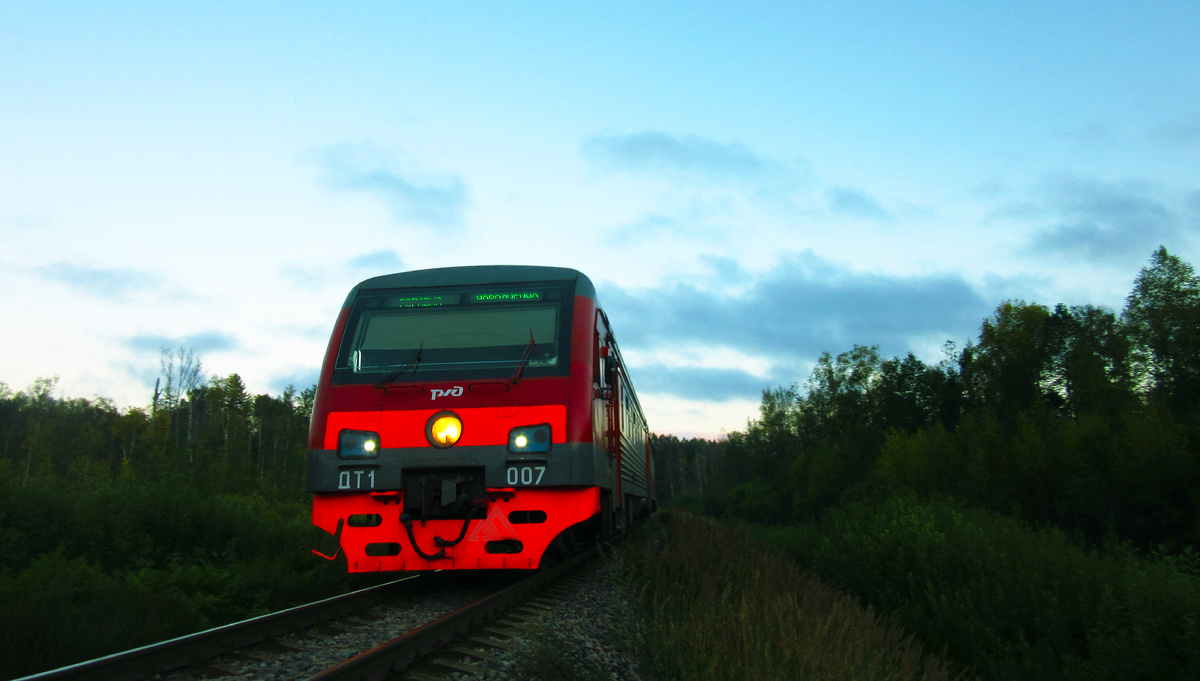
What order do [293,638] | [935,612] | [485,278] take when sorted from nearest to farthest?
[293,638] → [485,278] → [935,612]

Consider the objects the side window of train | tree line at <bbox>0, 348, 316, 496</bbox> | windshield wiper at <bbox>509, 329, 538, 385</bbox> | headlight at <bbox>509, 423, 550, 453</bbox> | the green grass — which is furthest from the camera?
tree line at <bbox>0, 348, 316, 496</bbox>

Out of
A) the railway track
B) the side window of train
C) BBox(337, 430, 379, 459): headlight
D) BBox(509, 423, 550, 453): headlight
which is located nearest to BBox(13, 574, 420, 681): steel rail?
the railway track

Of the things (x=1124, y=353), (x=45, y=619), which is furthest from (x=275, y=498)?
(x=1124, y=353)

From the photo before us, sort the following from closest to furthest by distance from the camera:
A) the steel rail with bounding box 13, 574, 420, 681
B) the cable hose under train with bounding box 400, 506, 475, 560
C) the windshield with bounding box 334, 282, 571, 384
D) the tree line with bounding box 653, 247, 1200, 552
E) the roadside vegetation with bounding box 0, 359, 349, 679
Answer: the steel rail with bounding box 13, 574, 420, 681 < the roadside vegetation with bounding box 0, 359, 349, 679 < the cable hose under train with bounding box 400, 506, 475, 560 < the windshield with bounding box 334, 282, 571, 384 < the tree line with bounding box 653, 247, 1200, 552

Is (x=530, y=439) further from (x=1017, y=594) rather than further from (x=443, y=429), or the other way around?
(x=1017, y=594)

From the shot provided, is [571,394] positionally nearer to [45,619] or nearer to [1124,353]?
[45,619]

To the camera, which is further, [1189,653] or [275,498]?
[275,498]

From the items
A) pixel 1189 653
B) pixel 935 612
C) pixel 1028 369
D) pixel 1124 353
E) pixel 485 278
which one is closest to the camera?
pixel 1189 653

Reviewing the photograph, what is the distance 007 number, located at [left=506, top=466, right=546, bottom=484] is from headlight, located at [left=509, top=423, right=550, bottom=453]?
0.17 meters

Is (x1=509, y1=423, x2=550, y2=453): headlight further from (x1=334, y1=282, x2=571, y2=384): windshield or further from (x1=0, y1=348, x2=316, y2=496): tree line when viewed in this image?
(x1=0, y1=348, x2=316, y2=496): tree line

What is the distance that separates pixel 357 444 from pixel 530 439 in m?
1.68

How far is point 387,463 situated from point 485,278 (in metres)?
2.28

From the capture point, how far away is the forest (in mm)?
7523

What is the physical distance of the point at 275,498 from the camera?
23016 millimetres
